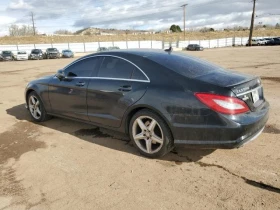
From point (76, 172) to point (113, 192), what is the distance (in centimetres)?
74

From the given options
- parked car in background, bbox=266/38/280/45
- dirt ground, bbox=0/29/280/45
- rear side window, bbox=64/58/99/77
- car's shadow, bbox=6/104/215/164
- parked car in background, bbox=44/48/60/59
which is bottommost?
car's shadow, bbox=6/104/215/164

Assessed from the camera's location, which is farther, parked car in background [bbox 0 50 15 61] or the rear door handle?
parked car in background [bbox 0 50 15 61]

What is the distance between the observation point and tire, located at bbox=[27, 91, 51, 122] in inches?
220

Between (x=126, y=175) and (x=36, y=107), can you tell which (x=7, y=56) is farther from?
(x=126, y=175)

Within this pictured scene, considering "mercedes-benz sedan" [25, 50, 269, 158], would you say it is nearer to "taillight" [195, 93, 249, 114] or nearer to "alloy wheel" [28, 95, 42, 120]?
"taillight" [195, 93, 249, 114]

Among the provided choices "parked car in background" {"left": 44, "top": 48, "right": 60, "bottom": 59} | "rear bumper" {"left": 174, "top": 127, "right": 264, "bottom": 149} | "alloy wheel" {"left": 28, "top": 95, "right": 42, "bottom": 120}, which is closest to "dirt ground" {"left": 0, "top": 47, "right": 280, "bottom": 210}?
"rear bumper" {"left": 174, "top": 127, "right": 264, "bottom": 149}

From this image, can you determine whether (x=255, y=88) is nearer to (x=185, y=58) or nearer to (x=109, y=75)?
(x=185, y=58)

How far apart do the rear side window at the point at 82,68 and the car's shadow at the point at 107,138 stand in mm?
1070

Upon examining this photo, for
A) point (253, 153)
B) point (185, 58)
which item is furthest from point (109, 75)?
point (253, 153)

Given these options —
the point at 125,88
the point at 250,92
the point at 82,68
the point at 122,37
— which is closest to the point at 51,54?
the point at 82,68

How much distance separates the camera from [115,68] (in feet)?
13.8

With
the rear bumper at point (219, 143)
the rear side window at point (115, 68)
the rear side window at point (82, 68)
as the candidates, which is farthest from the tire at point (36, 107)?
the rear bumper at point (219, 143)

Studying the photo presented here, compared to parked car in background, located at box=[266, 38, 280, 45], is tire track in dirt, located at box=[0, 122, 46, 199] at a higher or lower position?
lower

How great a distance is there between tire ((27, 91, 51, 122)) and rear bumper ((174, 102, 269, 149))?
10.9 feet
